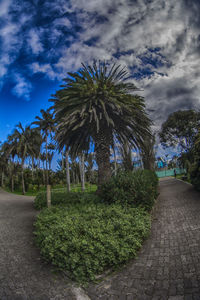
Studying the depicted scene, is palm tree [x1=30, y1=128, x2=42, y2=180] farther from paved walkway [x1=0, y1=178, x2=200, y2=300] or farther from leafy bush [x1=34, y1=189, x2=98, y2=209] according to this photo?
paved walkway [x1=0, y1=178, x2=200, y2=300]

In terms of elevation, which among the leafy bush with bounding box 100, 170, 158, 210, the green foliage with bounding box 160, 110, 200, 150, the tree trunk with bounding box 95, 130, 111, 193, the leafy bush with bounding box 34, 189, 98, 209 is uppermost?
the green foliage with bounding box 160, 110, 200, 150

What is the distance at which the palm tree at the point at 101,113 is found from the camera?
28.9ft

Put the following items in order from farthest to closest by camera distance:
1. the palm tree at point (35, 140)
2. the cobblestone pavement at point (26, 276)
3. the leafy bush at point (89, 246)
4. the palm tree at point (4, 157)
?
the palm tree at point (4, 157) → the palm tree at point (35, 140) → the leafy bush at point (89, 246) → the cobblestone pavement at point (26, 276)

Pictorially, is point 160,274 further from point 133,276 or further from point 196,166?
point 196,166

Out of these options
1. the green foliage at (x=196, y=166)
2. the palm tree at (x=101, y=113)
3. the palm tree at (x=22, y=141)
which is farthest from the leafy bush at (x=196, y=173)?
the palm tree at (x=22, y=141)

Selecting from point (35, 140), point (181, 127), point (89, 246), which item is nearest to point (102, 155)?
point (89, 246)

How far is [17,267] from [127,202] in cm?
410

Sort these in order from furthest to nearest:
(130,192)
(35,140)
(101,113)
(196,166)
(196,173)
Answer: (35,140) → (196,173) → (196,166) → (101,113) → (130,192)

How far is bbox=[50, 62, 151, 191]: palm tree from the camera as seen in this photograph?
8.81 metres

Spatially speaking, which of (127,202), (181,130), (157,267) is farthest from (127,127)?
(181,130)

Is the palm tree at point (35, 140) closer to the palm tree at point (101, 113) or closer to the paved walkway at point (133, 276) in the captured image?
the palm tree at point (101, 113)

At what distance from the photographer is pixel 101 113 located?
28.4ft

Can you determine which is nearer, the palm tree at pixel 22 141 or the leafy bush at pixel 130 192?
the leafy bush at pixel 130 192

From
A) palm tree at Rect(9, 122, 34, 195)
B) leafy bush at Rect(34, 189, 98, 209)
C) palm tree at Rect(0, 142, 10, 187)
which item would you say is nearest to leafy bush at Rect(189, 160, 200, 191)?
leafy bush at Rect(34, 189, 98, 209)
